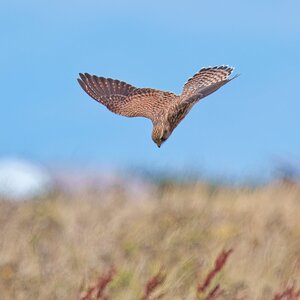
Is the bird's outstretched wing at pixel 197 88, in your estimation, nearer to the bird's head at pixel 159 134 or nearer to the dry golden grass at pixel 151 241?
the bird's head at pixel 159 134

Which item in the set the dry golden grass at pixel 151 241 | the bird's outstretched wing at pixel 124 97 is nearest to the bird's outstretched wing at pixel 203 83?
the bird's outstretched wing at pixel 124 97

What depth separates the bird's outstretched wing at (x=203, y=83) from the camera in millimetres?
5879

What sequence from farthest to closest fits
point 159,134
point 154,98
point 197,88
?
point 154,98 < point 197,88 < point 159,134

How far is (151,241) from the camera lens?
9.14 metres

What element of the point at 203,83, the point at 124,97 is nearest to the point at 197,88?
the point at 203,83

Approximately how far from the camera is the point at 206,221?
9906 millimetres

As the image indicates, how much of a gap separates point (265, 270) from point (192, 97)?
2.82m

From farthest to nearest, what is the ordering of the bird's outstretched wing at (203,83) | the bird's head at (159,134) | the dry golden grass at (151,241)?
1. the dry golden grass at (151,241)
2. the bird's head at (159,134)
3. the bird's outstretched wing at (203,83)

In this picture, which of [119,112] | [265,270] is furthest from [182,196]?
[119,112]

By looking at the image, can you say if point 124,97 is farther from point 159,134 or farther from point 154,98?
point 159,134

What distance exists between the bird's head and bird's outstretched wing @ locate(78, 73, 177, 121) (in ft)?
1.36

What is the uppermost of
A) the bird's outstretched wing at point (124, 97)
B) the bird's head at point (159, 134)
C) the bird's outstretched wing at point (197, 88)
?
the bird's outstretched wing at point (197, 88)

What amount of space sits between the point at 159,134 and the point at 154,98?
2.97 feet

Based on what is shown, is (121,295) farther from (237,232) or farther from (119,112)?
(237,232)
